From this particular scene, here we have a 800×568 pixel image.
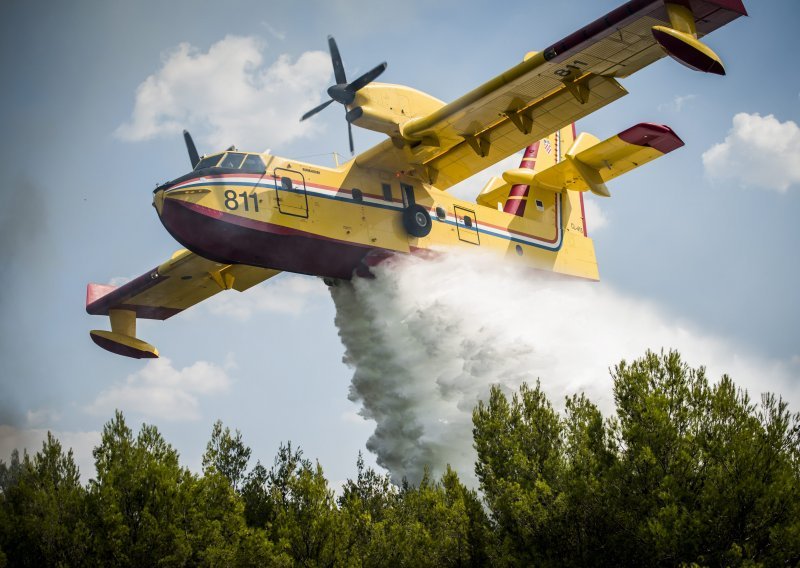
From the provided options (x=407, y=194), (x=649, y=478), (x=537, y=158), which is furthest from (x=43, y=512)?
(x=537, y=158)

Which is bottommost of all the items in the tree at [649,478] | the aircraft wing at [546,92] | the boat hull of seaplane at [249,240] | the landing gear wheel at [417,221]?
the tree at [649,478]

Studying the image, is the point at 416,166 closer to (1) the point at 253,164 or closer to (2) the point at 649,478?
(1) the point at 253,164

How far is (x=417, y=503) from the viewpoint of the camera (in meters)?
19.2

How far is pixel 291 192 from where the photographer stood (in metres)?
19.6

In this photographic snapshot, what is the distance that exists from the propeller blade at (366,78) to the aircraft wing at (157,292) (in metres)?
6.26

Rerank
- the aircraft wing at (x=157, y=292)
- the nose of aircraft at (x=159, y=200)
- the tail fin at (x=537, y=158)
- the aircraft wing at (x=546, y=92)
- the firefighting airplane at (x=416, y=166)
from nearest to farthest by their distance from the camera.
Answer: the aircraft wing at (x=546, y=92), the firefighting airplane at (x=416, y=166), the nose of aircraft at (x=159, y=200), the aircraft wing at (x=157, y=292), the tail fin at (x=537, y=158)

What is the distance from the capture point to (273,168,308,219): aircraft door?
63.7 feet

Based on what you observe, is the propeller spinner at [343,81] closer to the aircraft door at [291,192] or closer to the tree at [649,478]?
the aircraft door at [291,192]

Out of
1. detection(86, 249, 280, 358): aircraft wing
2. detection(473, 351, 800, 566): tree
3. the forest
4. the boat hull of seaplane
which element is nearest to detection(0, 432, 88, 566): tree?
the forest

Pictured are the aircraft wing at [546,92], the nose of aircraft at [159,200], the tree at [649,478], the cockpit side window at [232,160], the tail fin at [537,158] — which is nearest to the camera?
the tree at [649,478]

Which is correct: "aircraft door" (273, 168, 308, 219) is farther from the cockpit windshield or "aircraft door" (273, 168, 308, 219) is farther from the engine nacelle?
the engine nacelle

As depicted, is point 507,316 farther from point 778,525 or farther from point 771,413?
point 778,525

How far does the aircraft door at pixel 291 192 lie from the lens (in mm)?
19422

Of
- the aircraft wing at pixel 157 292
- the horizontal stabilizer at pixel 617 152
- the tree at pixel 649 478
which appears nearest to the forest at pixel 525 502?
the tree at pixel 649 478
